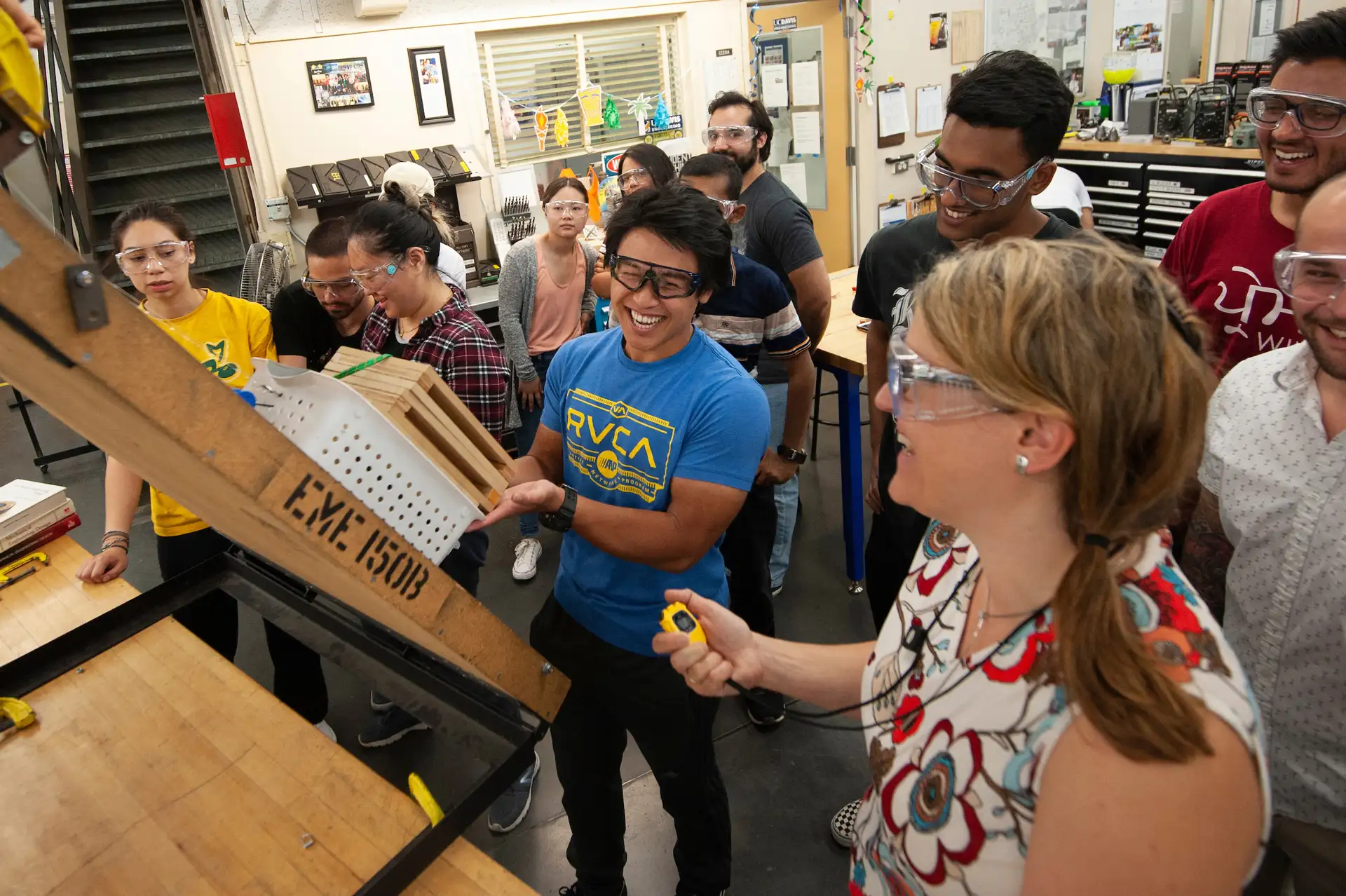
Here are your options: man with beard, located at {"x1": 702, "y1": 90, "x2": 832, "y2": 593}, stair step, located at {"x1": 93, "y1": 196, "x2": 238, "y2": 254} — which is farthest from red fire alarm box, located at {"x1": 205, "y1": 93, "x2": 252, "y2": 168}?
man with beard, located at {"x1": 702, "y1": 90, "x2": 832, "y2": 593}

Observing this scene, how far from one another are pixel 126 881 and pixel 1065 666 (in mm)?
1357

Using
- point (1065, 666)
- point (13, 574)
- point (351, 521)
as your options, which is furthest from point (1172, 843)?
point (13, 574)

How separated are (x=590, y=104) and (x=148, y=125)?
129 inches

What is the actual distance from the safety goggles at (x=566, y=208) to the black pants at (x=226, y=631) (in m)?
1.86

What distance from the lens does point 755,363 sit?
2.72 m

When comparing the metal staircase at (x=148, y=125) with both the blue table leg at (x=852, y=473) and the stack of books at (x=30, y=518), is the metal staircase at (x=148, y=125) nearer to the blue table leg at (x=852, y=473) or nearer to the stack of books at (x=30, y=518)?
the stack of books at (x=30, y=518)

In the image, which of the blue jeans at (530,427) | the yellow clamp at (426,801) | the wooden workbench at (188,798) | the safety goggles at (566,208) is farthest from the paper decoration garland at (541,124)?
the yellow clamp at (426,801)

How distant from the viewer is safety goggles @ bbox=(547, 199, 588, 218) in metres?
3.48

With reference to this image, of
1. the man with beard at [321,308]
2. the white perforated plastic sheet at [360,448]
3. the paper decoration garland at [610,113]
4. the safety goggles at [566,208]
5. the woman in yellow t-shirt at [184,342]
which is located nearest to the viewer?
the white perforated plastic sheet at [360,448]

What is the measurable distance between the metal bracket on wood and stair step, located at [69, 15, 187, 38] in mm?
6764

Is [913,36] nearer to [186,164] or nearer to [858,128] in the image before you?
[858,128]

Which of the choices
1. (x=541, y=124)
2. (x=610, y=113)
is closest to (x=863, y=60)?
(x=610, y=113)

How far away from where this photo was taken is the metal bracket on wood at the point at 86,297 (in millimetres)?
748

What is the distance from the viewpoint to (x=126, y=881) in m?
1.24
